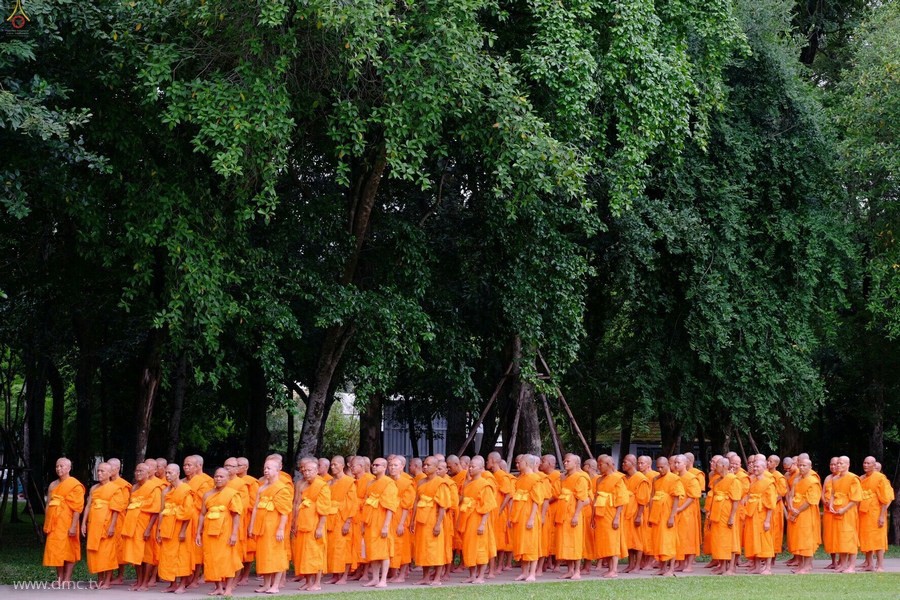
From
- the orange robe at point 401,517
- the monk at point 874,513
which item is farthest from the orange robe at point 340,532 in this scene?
the monk at point 874,513

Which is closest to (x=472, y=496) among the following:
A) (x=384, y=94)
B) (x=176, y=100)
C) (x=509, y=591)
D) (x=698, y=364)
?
(x=509, y=591)

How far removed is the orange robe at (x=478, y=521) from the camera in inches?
627

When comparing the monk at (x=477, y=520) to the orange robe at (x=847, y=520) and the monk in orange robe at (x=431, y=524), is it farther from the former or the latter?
the orange robe at (x=847, y=520)

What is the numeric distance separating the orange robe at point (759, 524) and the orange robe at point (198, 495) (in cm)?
804

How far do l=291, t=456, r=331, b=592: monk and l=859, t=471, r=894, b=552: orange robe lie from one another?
8.48 m

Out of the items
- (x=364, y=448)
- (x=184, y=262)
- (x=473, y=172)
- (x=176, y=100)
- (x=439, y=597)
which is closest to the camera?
(x=439, y=597)

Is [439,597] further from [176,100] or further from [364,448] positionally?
[364,448]

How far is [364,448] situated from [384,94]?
1348 cm

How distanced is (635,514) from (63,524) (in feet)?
27.2

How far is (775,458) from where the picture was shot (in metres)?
18.3

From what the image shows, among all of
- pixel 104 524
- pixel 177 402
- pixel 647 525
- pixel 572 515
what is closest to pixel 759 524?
pixel 647 525

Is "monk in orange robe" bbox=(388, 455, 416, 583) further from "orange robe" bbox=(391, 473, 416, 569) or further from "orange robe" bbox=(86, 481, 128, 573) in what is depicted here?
"orange robe" bbox=(86, 481, 128, 573)

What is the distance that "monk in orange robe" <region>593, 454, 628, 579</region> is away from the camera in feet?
54.3

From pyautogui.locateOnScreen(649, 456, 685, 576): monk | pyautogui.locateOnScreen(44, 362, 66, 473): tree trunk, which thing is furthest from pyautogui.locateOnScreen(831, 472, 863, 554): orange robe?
pyautogui.locateOnScreen(44, 362, 66, 473): tree trunk
